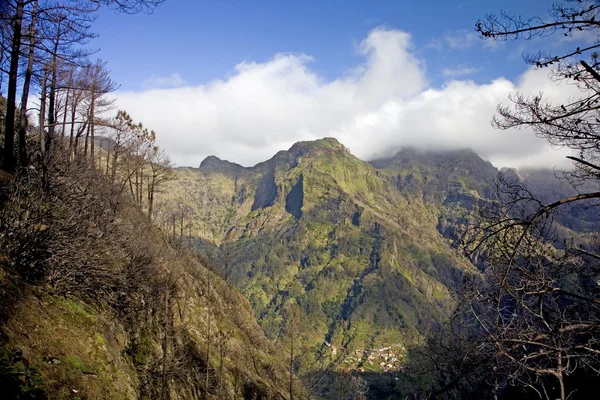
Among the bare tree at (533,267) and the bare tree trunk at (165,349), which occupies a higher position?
the bare tree at (533,267)

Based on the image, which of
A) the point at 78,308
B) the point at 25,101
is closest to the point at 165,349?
the point at 78,308

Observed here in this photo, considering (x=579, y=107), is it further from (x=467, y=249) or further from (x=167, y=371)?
(x=167, y=371)

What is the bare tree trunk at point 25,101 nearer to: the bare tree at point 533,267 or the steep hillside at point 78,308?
the steep hillside at point 78,308

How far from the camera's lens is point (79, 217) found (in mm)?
9523

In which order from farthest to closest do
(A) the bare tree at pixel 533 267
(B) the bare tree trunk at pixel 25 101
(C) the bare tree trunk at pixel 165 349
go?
(C) the bare tree trunk at pixel 165 349 → (B) the bare tree trunk at pixel 25 101 → (A) the bare tree at pixel 533 267

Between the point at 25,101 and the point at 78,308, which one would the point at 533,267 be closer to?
the point at 78,308

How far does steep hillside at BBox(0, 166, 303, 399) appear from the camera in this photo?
6.39 m

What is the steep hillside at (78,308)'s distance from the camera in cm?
639

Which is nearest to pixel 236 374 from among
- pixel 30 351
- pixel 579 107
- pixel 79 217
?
pixel 79 217

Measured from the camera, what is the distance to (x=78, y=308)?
8.84 m

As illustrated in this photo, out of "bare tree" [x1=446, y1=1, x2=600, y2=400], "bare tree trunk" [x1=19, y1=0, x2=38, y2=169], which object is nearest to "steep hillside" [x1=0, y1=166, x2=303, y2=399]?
"bare tree trunk" [x1=19, y1=0, x2=38, y2=169]

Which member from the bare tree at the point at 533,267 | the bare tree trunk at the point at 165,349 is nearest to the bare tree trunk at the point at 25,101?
the bare tree trunk at the point at 165,349

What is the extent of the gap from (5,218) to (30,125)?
631 inches

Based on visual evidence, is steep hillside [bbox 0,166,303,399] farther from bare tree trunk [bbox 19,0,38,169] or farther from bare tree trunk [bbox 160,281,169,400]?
bare tree trunk [bbox 19,0,38,169]
